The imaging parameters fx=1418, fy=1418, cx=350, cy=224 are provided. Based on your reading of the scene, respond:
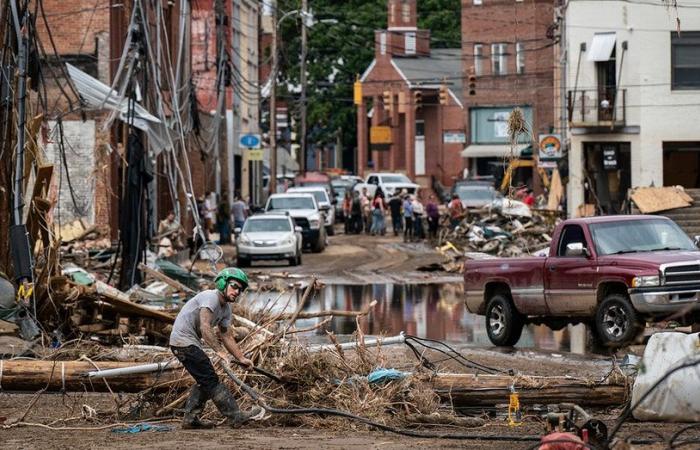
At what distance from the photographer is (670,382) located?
1222cm

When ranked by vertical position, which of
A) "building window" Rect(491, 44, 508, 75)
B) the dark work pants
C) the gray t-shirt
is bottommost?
the dark work pants

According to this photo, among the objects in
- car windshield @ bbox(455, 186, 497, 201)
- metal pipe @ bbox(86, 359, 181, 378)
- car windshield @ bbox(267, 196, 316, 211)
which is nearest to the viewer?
metal pipe @ bbox(86, 359, 181, 378)

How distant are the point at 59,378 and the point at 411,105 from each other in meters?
73.0

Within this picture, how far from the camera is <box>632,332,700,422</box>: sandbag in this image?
39.8 feet

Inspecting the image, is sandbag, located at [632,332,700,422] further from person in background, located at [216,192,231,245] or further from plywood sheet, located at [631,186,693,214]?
person in background, located at [216,192,231,245]

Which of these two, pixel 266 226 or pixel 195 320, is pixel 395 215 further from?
pixel 195 320

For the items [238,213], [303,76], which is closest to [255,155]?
[238,213]

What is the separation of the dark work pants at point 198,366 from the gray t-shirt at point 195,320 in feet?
0.19

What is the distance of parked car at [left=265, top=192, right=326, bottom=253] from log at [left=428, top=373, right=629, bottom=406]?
32.6 m

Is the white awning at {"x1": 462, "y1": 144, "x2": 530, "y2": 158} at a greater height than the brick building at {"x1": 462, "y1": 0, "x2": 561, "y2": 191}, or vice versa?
the brick building at {"x1": 462, "y1": 0, "x2": 561, "y2": 191}

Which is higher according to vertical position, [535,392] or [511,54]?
[511,54]

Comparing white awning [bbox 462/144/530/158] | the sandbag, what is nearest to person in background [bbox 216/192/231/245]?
white awning [bbox 462/144/530/158]

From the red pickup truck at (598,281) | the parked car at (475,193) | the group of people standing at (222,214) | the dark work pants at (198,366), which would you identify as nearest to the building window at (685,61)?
the parked car at (475,193)

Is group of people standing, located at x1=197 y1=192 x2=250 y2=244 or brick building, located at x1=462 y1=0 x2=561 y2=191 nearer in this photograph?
group of people standing, located at x1=197 y1=192 x2=250 y2=244
